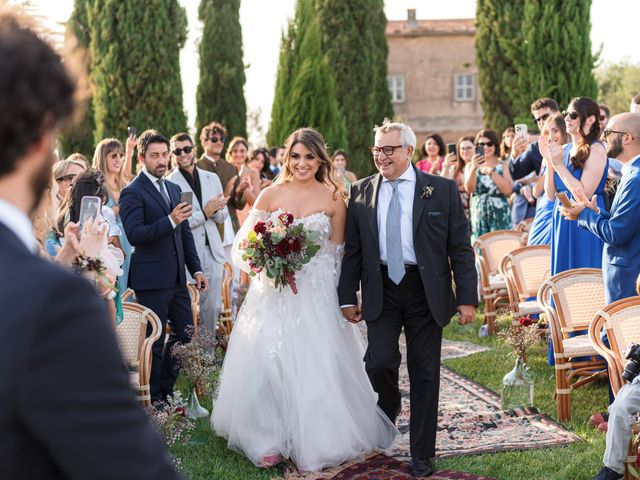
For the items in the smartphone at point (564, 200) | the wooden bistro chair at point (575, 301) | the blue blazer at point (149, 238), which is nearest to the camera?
the smartphone at point (564, 200)

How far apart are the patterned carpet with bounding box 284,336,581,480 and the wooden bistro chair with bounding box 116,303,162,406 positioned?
140 centimetres

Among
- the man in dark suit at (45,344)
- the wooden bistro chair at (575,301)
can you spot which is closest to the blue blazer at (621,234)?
the wooden bistro chair at (575,301)

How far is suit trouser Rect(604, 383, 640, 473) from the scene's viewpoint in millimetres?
4777

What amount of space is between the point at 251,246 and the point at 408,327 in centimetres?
130

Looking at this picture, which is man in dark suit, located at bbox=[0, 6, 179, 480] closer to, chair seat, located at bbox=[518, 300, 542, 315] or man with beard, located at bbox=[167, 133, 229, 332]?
man with beard, located at bbox=[167, 133, 229, 332]

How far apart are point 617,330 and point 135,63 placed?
16367 millimetres

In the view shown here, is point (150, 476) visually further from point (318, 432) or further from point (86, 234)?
point (318, 432)

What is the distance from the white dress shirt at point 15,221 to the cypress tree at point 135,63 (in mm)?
18744

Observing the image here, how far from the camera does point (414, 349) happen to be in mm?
5688

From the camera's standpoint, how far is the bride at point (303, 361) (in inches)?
226

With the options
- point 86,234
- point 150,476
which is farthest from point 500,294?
point 150,476

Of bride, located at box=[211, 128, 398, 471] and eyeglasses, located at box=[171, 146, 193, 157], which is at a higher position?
eyeglasses, located at box=[171, 146, 193, 157]

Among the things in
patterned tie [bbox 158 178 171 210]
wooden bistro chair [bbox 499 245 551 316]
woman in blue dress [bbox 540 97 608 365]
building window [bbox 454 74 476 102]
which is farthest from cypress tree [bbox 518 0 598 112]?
building window [bbox 454 74 476 102]

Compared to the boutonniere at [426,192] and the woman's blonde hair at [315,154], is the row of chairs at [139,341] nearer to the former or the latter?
the woman's blonde hair at [315,154]
